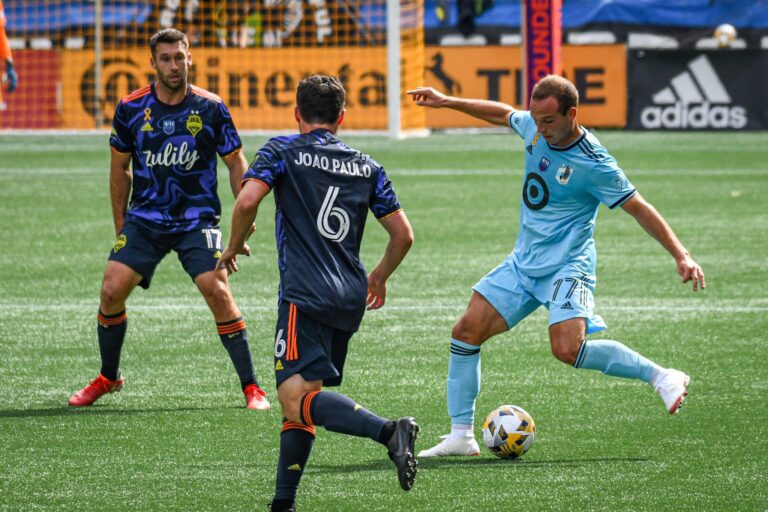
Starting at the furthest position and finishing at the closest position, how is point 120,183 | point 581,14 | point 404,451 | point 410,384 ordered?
point 581,14
point 410,384
point 120,183
point 404,451

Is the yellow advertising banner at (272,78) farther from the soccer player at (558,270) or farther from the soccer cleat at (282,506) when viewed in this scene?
the soccer cleat at (282,506)

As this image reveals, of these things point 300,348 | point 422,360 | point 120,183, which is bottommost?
point 422,360

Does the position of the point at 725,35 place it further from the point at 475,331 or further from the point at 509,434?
the point at 509,434

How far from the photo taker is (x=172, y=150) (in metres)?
7.43

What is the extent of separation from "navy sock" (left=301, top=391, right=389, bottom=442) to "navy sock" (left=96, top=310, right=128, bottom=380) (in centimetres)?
252

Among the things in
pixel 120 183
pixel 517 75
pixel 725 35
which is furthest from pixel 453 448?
pixel 725 35

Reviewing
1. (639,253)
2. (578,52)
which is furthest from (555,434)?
(578,52)

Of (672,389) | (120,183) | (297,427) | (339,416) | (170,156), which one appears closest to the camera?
(339,416)

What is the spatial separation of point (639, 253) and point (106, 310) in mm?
6547

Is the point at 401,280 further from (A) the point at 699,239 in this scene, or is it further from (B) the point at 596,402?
(B) the point at 596,402

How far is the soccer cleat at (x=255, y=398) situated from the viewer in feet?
23.9

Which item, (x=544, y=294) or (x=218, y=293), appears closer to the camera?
(x=544, y=294)

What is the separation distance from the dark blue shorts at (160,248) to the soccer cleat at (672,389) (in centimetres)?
249

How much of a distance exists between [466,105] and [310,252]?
70.9 inches
